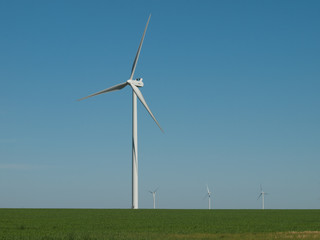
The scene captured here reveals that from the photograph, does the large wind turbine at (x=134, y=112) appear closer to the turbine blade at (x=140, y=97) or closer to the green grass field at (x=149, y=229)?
the turbine blade at (x=140, y=97)

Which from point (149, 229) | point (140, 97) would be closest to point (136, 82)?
point (140, 97)

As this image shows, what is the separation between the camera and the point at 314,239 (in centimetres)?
3209

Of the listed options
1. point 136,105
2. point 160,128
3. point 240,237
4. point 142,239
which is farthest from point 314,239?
point 136,105

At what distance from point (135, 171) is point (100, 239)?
180 ft

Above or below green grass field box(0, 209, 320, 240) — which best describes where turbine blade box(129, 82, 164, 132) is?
above

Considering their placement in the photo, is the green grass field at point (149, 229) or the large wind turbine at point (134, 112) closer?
the green grass field at point (149, 229)

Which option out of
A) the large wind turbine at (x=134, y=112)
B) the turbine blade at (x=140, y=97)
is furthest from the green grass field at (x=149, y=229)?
the turbine blade at (x=140, y=97)

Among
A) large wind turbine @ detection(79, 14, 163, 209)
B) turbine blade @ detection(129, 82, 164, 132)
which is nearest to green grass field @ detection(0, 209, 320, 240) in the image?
large wind turbine @ detection(79, 14, 163, 209)

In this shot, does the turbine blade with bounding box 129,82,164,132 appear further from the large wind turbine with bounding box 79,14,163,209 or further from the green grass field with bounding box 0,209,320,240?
the green grass field with bounding box 0,209,320,240

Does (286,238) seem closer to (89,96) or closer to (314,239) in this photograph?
(314,239)

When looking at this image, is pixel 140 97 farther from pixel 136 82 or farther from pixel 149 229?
pixel 149 229

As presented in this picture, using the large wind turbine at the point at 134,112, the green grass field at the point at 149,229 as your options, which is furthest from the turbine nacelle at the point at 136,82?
the green grass field at the point at 149,229

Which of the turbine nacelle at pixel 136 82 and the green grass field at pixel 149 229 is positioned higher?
the turbine nacelle at pixel 136 82

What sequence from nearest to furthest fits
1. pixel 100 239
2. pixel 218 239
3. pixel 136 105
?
1. pixel 100 239
2. pixel 218 239
3. pixel 136 105
